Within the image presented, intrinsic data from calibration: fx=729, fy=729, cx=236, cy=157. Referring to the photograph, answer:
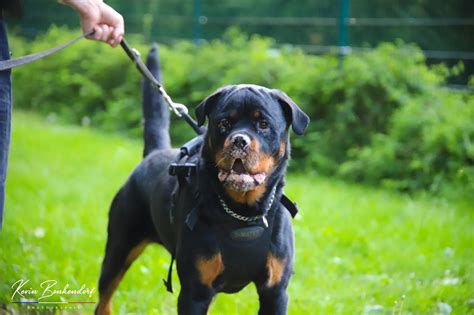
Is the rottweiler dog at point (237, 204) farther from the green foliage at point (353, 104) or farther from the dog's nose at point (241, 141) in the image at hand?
the green foliage at point (353, 104)

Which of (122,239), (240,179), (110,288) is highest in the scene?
(240,179)

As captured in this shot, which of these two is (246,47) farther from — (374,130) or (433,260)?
(433,260)

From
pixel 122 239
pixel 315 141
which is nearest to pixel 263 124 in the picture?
pixel 122 239

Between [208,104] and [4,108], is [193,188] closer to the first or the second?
[208,104]

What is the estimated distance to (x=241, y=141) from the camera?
3211 millimetres

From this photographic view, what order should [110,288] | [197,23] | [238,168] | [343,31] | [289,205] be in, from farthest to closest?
Answer: [197,23]
[343,31]
[110,288]
[289,205]
[238,168]

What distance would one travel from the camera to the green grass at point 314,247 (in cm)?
493

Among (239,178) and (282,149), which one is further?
(282,149)

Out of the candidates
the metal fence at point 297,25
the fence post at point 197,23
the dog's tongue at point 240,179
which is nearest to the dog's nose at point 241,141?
the dog's tongue at point 240,179

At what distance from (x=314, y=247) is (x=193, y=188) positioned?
290cm

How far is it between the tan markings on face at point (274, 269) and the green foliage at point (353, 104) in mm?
4803

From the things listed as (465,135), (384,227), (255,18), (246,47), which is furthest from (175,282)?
(255,18)

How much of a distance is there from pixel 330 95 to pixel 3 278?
238 inches

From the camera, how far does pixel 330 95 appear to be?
32.5ft
